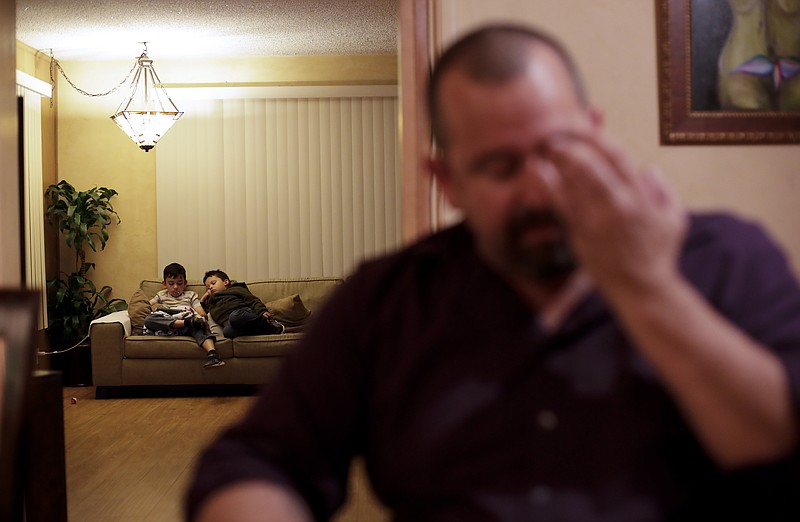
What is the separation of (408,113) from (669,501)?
173 centimetres

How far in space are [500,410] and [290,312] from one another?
6.58 m

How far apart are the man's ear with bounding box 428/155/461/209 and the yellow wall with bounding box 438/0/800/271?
1.34m

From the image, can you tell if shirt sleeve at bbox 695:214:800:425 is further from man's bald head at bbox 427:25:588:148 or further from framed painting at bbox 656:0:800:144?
framed painting at bbox 656:0:800:144

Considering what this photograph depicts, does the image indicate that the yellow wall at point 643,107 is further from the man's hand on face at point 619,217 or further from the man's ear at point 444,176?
the man's hand on face at point 619,217

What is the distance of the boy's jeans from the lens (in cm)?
706

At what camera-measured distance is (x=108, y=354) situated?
7.02 metres

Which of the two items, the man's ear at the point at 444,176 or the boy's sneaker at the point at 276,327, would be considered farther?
the boy's sneaker at the point at 276,327

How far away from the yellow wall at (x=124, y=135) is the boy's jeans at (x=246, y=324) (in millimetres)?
1739

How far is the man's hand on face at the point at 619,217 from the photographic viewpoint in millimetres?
832

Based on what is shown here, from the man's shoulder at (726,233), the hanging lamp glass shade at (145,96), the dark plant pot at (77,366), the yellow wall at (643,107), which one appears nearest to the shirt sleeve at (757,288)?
the man's shoulder at (726,233)

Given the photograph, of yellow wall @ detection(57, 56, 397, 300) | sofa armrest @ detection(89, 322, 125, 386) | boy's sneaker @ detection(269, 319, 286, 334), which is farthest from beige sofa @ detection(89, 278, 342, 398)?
yellow wall @ detection(57, 56, 397, 300)

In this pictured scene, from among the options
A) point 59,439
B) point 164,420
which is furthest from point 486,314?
point 164,420

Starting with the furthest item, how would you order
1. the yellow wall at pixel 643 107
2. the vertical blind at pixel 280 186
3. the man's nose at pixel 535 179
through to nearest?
the vertical blind at pixel 280 186, the yellow wall at pixel 643 107, the man's nose at pixel 535 179

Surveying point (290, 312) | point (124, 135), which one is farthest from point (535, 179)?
point (124, 135)
